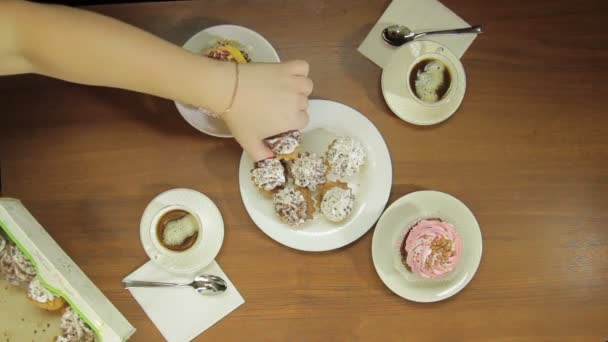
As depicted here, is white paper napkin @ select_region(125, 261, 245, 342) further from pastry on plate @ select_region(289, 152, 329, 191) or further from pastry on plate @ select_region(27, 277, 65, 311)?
pastry on plate @ select_region(289, 152, 329, 191)

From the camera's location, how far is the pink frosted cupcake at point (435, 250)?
126cm

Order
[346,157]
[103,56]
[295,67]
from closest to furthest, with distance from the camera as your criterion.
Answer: [103,56], [295,67], [346,157]

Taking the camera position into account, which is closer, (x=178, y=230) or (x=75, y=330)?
(x=75, y=330)

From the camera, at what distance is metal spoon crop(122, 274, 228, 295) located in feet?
4.46

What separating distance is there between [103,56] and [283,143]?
462 millimetres

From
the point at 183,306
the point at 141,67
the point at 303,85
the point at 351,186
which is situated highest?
the point at 141,67

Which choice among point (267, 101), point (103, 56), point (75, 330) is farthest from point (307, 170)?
point (75, 330)

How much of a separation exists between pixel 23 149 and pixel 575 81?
1.52 m

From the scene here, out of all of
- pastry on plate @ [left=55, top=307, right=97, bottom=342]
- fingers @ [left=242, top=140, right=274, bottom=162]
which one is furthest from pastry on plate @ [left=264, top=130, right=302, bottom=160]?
pastry on plate @ [left=55, top=307, right=97, bottom=342]

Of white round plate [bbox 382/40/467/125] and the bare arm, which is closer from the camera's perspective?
the bare arm

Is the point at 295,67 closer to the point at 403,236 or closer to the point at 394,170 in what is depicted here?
the point at 394,170

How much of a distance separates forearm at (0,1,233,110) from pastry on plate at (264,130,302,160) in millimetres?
169

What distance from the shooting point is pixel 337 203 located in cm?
132

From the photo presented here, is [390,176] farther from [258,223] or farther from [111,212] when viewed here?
[111,212]
